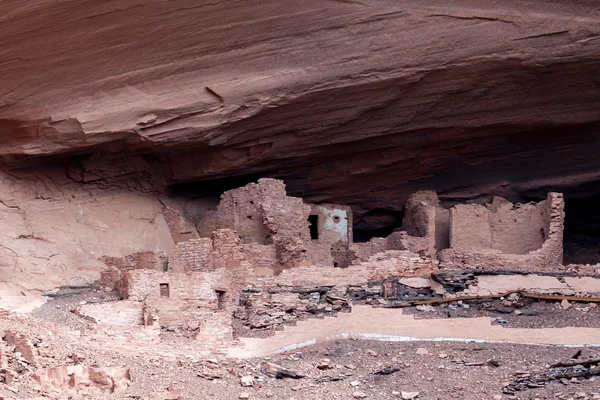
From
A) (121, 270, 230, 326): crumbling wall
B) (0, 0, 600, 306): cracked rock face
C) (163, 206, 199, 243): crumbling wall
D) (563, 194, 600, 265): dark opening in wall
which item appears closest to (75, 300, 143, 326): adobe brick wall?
(121, 270, 230, 326): crumbling wall

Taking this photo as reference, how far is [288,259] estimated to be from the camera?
1894 cm

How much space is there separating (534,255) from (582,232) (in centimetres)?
575

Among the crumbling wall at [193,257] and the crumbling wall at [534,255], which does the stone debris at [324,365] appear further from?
the crumbling wall at [534,255]

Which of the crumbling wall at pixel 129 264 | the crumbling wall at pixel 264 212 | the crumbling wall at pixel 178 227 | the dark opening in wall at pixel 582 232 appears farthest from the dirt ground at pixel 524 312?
the dark opening in wall at pixel 582 232

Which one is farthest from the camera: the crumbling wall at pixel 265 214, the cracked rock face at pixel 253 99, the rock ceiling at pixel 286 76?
the crumbling wall at pixel 265 214

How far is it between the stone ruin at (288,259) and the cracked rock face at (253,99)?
1.16 meters

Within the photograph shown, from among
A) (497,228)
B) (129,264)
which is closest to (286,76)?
(129,264)

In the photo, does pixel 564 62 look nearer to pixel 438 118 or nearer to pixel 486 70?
pixel 486 70

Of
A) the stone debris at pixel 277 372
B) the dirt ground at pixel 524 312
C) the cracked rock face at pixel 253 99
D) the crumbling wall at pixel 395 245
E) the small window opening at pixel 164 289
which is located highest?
the cracked rock face at pixel 253 99

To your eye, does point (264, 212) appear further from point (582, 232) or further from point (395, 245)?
point (582, 232)

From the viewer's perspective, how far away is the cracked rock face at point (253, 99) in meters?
18.5

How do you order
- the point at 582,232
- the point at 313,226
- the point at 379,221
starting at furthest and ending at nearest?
the point at 582,232
the point at 379,221
the point at 313,226

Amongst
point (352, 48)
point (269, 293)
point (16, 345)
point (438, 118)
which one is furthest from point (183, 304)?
point (438, 118)

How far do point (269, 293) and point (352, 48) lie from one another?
5.02m
